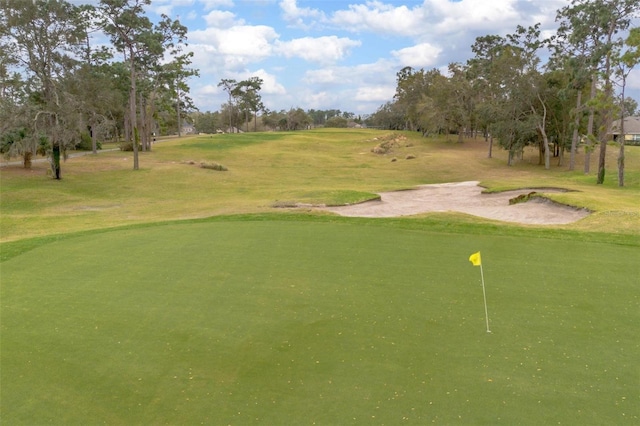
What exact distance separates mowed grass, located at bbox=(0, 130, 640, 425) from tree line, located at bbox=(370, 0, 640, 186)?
21928mm

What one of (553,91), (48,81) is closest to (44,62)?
(48,81)

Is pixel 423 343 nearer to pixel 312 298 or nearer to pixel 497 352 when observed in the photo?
pixel 497 352

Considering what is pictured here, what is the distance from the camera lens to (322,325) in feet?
22.7

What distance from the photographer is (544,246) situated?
447 inches

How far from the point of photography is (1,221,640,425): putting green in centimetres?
496

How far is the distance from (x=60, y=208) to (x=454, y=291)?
2483 centimetres

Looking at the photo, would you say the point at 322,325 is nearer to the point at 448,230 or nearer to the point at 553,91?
the point at 448,230

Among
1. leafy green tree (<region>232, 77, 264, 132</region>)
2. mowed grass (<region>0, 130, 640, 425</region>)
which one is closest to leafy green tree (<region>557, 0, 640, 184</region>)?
mowed grass (<region>0, 130, 640, 425</region>)

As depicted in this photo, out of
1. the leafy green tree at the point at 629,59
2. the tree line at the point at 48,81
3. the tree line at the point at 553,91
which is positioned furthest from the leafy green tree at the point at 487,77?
the tree line at the point at 48,81

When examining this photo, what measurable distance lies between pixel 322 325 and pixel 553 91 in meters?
48.7

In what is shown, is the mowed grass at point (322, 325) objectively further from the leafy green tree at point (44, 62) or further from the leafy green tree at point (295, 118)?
the leafy green tree at point (295, 118)

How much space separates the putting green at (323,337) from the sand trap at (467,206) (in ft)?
26.1

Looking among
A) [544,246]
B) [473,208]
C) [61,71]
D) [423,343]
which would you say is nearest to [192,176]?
[61,71]

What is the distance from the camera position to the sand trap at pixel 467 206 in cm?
1866
